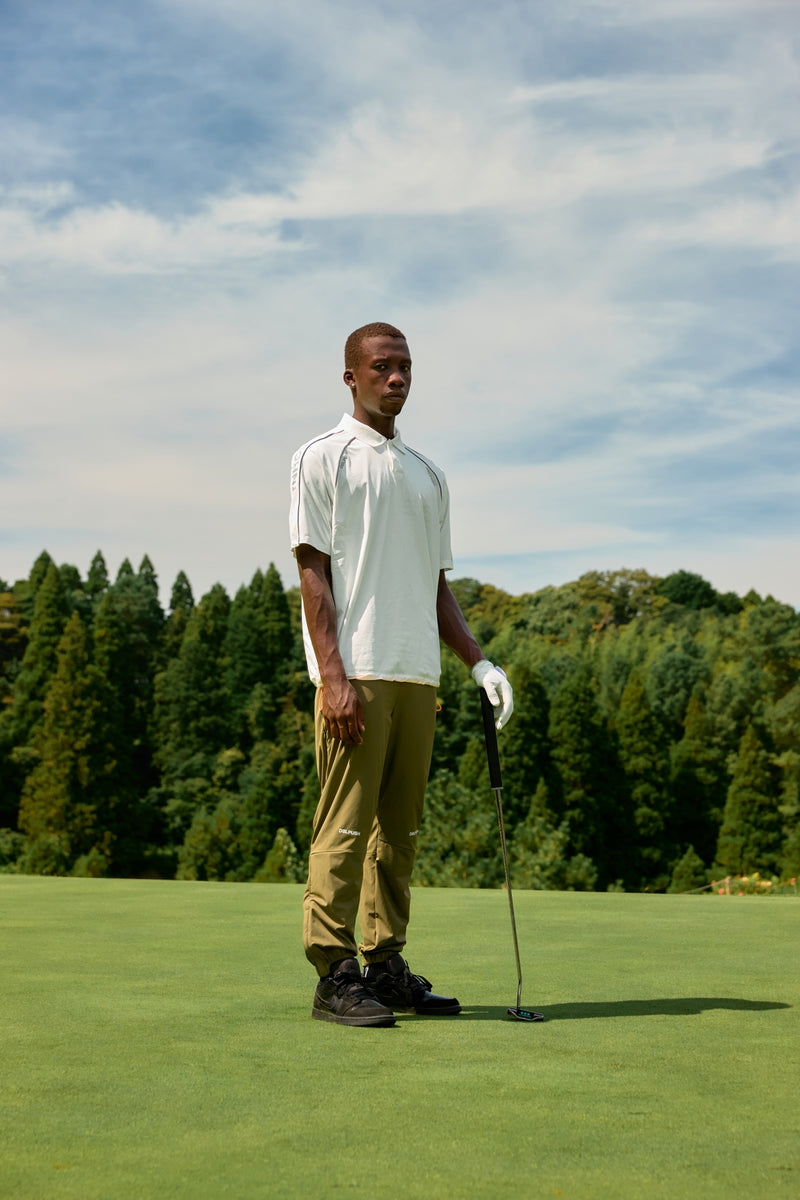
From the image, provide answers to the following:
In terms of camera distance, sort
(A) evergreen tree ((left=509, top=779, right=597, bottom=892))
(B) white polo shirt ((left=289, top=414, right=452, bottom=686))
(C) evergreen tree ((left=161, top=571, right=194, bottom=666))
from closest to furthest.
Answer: (B) white polo shirt ((left=289, top=414, right=452, bottom=686)), (A) evergreen tree ((left=509, top=779, right=597, bottom=892)), (C) evergreen tree ((left=161, top=571, right=194, bottom=666))

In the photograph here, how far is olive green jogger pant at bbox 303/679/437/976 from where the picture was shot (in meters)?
4.02

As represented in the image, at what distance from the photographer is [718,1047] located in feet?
10.8

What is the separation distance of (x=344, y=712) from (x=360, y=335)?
1.25 m

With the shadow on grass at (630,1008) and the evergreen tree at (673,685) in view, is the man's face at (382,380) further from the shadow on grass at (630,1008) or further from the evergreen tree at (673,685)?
the evergreen tree at (673,685)

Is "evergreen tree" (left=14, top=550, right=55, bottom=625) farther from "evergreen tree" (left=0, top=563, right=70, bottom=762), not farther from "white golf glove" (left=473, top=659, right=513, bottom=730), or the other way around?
"white golf glove" (left=473, top=659, right=513, bottom=730)

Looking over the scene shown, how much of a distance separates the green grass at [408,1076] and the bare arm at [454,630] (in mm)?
1099

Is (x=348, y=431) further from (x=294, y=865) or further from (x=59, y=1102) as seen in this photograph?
(x=294, y=865)

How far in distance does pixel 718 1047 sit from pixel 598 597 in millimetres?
89891

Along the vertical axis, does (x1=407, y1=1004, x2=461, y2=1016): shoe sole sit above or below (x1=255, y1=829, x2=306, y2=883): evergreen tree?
above

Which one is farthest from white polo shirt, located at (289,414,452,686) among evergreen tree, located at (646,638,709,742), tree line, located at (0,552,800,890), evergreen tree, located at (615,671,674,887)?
evergreen tree, located at (646,638,709,742)

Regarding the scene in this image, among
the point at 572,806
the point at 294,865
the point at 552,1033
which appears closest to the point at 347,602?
the point at 552,1033

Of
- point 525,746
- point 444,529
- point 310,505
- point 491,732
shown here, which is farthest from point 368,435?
point 525,746

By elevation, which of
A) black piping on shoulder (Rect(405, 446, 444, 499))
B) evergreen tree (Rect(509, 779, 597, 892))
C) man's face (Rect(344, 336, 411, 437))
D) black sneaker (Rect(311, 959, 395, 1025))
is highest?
man's face (Rect(344, 336, 411, 437))

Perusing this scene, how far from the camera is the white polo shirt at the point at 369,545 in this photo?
412cm
